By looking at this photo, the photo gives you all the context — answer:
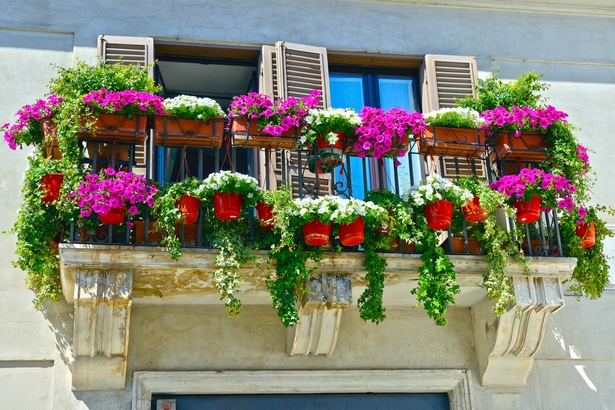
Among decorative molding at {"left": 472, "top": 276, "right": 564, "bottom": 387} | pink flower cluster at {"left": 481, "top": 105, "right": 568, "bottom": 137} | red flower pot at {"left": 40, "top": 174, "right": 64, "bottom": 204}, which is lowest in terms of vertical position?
decorative molding at {"left": 472, "top": 276, "right": 564, "bottom": 387}

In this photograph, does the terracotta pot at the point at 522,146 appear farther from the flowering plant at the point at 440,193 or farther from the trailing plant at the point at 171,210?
the trailing plant at the point at 171,210

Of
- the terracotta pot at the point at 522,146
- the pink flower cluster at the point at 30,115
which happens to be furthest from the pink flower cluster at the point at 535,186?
the pink flower cluster at the point at 30,115

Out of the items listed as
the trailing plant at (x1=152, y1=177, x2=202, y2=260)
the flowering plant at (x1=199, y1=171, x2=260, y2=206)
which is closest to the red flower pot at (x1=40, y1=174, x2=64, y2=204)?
the trailing plant at (x1=152, y1=177, x2=202, y2=260)

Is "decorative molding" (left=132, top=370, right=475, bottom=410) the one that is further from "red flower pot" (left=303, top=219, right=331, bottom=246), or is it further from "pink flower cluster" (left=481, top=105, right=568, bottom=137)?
"pink flower cluster" (left=481, top=105, right=568, bottom=137)

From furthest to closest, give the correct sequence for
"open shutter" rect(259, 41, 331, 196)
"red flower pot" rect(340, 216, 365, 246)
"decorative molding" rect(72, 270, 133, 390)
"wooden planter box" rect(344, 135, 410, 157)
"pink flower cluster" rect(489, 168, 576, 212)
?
"open shutter" rect(259, 41, 331, 196) → "wooden planter box" rect(344, 135, 410, 157) → "pink flower cluster" rect(489, 168, 576, 212) → "red flower pot" rect(340, 216, 365, 246) → "decorative molding" rect(72, 270, 133, 390)

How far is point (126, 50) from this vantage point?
329 inches

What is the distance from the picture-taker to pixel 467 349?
7.85 meters

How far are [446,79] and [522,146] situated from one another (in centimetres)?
163

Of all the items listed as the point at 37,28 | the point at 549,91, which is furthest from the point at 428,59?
the point at 37,28

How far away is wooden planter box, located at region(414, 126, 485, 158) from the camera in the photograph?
735 cm

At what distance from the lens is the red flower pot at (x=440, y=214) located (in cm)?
690

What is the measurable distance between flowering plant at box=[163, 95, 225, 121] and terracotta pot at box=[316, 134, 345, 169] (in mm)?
846

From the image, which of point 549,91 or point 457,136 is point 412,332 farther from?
point 549,91

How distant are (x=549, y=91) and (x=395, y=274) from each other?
3261 millimetres
